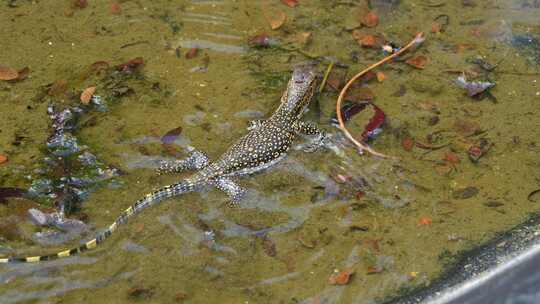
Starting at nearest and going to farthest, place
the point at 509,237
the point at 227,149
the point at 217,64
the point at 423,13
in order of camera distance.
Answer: the point at 509,237 < the point at 227,149 < the point at 217,64 < the point at 423,13

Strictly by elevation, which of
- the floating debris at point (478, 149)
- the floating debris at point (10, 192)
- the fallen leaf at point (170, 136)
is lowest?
the floating debris at point (10, 192)

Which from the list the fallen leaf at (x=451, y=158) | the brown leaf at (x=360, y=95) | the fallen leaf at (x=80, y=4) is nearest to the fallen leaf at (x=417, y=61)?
the brown leaf at (x=360, y=95)

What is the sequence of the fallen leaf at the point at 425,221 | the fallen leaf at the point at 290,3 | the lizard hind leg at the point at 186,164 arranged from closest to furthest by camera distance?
the fallen leaf at the point at 425,221, the lizard hind leg at the point at 186,164, the fallen leaf at the point at 290,3

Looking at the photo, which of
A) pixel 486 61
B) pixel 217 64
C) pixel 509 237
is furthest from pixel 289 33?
pixel 509 237

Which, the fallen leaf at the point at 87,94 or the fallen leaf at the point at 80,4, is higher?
the fallen leaf at the point at 80,4

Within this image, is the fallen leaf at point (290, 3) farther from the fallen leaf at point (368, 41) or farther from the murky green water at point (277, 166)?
the fallen leaf at point (368, 41)

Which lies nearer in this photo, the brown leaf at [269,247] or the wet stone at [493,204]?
the brown leaf at [269,247]

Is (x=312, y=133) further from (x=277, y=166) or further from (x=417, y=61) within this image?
(x=417, y=61)

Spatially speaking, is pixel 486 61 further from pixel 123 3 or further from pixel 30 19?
pixel 30 19
